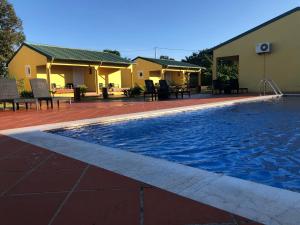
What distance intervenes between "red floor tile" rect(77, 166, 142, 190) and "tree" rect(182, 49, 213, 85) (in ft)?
102

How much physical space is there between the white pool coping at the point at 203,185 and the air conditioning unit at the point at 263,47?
1839 cm

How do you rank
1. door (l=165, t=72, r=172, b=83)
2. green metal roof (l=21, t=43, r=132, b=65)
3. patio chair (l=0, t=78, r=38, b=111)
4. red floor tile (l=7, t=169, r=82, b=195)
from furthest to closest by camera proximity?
1. door (l=165, t=72, r=172, b=83)
2. green metal roof (l=21, t=43, r=132, b=65)
3. patio chair (l=0, t=78, r=38, b=111)
4. red floor tile (l=7, t=169, r=82, b=195)

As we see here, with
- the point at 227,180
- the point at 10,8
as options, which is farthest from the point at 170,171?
the point at 10,8

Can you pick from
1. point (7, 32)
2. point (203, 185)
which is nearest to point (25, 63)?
point (7, 32)

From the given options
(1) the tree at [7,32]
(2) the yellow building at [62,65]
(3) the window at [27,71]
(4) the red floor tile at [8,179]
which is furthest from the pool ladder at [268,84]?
(1) the tree at [7,32]

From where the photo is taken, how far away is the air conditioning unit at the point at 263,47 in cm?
2073

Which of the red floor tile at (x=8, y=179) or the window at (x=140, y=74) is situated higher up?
the window at (x=140, y=74)

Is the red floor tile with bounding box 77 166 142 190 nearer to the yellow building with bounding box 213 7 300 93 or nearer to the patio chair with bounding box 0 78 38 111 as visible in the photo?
the patio chair with bounding box 0 78 38 111

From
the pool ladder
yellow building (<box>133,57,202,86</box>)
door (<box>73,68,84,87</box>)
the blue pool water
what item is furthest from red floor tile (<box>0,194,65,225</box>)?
yellow building (<box>133,57,202,86</box>)

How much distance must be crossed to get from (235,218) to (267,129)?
15.7ft

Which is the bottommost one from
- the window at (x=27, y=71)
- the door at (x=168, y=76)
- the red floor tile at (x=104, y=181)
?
the red floor tile at (x=104, y=181)

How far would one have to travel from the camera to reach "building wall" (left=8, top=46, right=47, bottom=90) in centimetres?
2319

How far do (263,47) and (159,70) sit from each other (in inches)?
510

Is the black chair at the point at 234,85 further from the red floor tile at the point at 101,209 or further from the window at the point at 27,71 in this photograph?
the red floor tile at the point at 101,209
